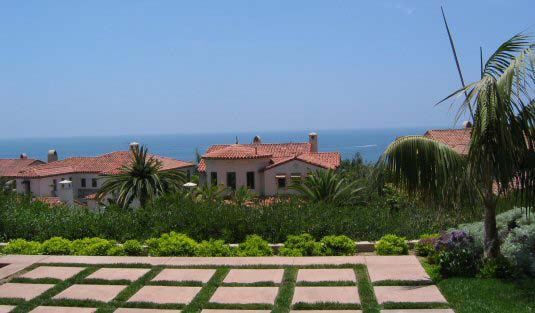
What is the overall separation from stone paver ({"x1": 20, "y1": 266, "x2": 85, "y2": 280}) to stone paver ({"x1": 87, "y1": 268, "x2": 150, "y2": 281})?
0.35 m

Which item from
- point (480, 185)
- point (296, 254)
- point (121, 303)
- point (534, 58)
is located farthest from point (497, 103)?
point (121, 303)

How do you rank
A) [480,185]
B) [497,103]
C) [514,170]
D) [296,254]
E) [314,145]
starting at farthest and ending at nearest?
[314,145] → [296,254] → [480,185] → [514,170] → [497,103]

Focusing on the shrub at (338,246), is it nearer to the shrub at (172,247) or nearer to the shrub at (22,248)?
the shrub at (172,247)

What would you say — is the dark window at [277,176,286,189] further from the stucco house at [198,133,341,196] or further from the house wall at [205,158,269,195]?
the house wall at [205,158,269,195]

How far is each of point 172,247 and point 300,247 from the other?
2.26 metres

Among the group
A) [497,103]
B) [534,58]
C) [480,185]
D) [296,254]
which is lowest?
[296,254]

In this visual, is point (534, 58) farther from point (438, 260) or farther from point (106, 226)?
point (106, 226)

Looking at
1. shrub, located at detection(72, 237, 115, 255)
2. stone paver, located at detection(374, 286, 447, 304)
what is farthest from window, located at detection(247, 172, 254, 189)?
stone paver, located at detection(374, 286, 447, 304)

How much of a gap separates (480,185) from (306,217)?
4.44m

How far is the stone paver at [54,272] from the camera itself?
8.55m

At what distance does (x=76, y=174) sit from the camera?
174 ft

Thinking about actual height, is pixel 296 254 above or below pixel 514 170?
below

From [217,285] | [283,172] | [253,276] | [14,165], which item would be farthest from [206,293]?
[14,165]

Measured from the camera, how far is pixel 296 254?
393 inches
